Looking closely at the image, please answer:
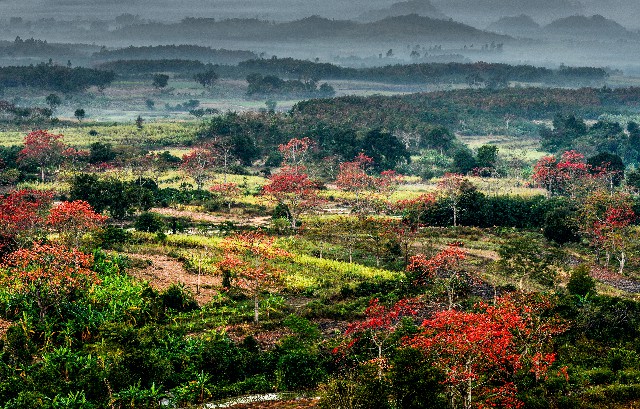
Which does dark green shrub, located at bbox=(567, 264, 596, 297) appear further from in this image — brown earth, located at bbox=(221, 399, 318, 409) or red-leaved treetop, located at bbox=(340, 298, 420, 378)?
brown earth, located at bbox=(221, 399, 318, 409)

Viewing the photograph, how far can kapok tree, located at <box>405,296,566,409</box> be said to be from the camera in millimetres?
23797

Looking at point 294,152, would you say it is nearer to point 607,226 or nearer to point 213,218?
point 213,218

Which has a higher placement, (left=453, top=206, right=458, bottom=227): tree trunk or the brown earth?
(left=453, top=206, right=458, bottom=227): tree trunk

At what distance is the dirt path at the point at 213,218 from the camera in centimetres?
6444

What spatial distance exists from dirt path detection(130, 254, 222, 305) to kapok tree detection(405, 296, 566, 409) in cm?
1713

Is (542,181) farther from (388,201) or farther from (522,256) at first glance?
(522,256)

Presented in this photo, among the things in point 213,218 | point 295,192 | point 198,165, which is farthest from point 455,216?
point 198,165

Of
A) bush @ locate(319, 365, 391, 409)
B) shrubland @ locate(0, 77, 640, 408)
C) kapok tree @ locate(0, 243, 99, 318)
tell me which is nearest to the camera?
bush @ locate(319, 365, 391, 409)

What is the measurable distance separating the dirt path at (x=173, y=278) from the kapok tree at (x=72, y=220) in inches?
155

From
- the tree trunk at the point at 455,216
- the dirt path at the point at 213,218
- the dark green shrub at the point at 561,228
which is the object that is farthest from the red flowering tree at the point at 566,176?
the dirt path at the point at 213,218

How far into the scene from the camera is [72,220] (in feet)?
150

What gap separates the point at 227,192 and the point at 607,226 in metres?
38.0

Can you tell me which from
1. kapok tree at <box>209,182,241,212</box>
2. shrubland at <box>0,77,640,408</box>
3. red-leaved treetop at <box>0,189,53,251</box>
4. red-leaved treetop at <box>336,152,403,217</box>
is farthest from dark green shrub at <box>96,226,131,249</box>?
red-leaved treetop at <box>336,152,403,217</box>

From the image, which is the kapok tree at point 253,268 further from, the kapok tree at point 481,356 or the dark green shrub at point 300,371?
the kapok tree at point 481,356
